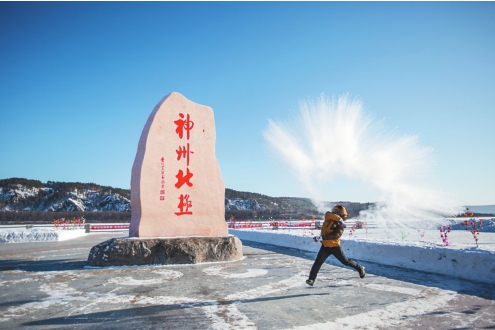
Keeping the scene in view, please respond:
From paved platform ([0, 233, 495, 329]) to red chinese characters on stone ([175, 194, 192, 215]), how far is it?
2550 mm

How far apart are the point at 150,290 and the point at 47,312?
6.06 feet

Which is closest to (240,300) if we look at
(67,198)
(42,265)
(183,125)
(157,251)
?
(157,251)

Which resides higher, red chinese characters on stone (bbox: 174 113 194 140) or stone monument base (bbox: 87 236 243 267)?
red chinese characters on stone (bbox: 174 113 194 140)

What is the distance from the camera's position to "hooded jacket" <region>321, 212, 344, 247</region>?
20.1 feet

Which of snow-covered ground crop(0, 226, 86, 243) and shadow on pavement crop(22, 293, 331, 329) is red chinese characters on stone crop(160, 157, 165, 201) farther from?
snow-covered ground crop(0, 226, 86, 243)

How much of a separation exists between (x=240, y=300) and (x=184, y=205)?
582 centimetres

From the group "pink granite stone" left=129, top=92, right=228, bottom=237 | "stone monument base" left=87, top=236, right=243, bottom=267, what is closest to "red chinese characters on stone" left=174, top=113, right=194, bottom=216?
"pink granite stone" left=129, top=92, right=228, bottom=237

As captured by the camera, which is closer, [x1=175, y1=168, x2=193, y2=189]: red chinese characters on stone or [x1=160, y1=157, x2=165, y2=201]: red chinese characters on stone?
[x1=160, y1=157, x2=165, y2=201]: red chinese characters on stone

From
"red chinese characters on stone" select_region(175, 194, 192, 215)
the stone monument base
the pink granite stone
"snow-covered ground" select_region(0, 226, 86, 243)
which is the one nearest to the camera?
the stone monument base

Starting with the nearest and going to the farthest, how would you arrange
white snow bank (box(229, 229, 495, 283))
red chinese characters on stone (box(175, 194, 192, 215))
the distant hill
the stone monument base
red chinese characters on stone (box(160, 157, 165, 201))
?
white snow bank (box(229, 229, 495, 283)) → the stone monument base → red chinese characters on stone (box(160, 157, 165, 201)) → red chinese characters on stone (box(175, 194, 192, 215)) → the distant hill

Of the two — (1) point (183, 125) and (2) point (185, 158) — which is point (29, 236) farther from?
(1) point (183, 125)

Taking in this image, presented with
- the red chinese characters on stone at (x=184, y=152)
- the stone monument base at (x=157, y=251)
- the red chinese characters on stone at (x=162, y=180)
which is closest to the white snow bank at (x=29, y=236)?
the stone monument base at (x=157, y=251)

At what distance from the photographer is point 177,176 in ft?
35.7

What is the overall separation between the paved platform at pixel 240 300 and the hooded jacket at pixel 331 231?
907 mm
